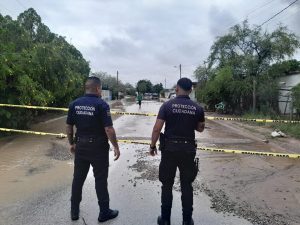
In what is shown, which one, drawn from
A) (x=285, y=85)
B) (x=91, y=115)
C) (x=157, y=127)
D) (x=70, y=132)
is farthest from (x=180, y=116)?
(x=285, y=85)

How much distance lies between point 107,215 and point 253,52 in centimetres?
2588

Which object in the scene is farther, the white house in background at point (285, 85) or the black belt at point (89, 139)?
the white house in background at point (285, 85)

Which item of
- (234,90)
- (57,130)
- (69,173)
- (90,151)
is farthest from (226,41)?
(90,151)

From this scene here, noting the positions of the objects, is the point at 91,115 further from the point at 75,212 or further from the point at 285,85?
the point at 285,85

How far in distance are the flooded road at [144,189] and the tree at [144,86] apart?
9636 cm

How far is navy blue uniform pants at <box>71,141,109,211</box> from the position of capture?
5441 millimetres

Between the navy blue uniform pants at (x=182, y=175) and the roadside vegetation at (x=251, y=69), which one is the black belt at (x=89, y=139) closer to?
the navy blue uniform pants at (x=182, y=175)

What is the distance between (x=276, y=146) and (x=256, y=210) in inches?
301

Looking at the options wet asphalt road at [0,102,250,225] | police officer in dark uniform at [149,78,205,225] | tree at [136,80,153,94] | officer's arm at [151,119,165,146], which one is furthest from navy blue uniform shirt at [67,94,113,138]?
tree at [136,80,153,94]

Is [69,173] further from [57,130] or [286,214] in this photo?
[57,130]

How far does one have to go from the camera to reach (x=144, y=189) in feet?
23.2

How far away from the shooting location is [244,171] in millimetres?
8914

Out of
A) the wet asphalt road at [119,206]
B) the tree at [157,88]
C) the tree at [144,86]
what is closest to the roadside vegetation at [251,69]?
the wet asphalt road at [119,206]

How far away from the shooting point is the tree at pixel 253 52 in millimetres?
27516
